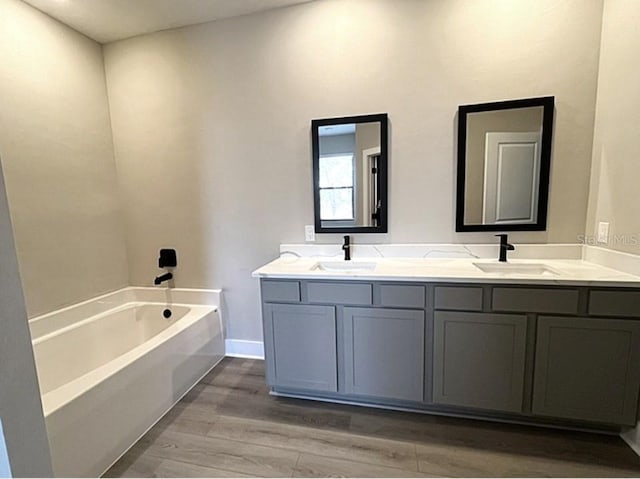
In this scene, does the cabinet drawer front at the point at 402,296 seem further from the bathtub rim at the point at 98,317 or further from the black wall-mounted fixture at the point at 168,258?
the black wall-mounted fixture at the point at 168,258

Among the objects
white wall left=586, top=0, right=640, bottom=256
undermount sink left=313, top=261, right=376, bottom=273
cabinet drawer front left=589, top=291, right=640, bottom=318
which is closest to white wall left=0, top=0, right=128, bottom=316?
undermount sink left=313, top=261, right=376, bottom=273

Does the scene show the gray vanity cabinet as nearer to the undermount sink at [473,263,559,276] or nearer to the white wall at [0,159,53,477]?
the undermount sink at [473,263,559,276]

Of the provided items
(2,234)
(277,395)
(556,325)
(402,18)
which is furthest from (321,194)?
(2,234)

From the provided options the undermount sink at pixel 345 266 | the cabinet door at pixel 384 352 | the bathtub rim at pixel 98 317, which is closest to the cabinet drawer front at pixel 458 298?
the cabinet door at pixel 384 352

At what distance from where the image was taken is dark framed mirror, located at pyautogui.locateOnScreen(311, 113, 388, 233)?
2.23 metres

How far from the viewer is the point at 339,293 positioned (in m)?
1.91

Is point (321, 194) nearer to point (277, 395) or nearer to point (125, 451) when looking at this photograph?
point (277, 395)

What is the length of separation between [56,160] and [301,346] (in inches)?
86.5

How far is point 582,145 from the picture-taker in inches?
77.4

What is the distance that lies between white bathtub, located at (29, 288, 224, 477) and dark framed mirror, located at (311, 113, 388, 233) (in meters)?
1.27

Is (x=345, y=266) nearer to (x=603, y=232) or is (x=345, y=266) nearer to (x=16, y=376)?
(x=603, y=232)

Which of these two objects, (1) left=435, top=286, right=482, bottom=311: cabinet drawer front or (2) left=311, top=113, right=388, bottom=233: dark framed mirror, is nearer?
(1) left=435, top=286, right=482, bottom=311: cabinet drawer front

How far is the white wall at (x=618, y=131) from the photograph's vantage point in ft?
5.35

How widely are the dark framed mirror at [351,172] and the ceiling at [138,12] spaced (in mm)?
954
